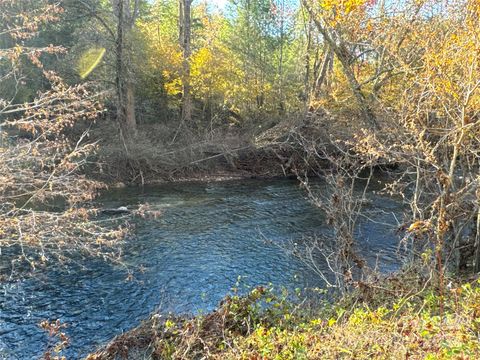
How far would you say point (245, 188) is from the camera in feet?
67.3

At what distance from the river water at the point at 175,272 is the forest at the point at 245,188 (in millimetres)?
60

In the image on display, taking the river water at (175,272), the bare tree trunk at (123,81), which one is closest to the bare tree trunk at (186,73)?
→ the bare tree trunk at (123,81)

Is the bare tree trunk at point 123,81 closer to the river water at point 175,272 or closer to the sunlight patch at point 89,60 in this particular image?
the sunlight patch at point 89,60

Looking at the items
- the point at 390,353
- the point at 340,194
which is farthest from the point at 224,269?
the point at 390,353

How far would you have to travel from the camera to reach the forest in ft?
17.7

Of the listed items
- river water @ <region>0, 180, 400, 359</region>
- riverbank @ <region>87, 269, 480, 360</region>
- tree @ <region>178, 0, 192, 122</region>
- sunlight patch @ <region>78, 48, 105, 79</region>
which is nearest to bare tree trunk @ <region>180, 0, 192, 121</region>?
tree @ <region>178, 0, 192, 122</region>

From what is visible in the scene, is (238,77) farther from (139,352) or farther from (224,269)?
(139,352)

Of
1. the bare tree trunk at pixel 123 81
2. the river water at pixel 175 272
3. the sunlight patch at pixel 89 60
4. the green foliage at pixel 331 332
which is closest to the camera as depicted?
the green foliage at pixel 331 332

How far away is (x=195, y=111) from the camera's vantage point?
93.2 ft

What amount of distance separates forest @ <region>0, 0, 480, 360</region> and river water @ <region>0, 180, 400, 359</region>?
0.06 meters

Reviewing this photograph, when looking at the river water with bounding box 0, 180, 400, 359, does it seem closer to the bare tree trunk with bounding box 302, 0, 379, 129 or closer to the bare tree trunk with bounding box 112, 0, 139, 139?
the bare tree trunk with bounding box 302, 0, 379, 129

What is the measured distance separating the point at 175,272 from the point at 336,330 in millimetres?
5867

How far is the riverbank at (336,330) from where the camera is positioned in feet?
13.6

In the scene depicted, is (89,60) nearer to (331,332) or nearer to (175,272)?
(175,272)
